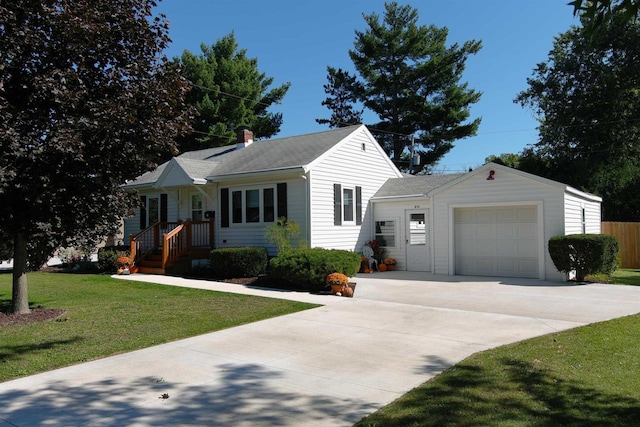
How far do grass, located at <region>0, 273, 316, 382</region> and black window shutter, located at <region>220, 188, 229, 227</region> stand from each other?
4.58 m

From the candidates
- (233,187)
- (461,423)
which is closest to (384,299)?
(461,423)

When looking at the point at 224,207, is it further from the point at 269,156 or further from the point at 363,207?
the point at 363,207

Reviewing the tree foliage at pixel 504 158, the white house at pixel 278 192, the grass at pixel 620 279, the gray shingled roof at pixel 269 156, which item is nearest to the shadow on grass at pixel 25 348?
the white house at pixel 278 192

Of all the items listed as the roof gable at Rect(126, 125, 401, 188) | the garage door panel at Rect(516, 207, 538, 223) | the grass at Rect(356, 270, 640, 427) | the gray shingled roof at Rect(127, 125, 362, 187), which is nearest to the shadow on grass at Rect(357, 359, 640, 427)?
the grass at Rect(356, 270, 640, 427)

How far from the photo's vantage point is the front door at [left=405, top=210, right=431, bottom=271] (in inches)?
690

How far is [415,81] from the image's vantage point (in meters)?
35.2

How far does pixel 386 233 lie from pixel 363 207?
134 cm

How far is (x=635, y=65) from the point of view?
94.2ft

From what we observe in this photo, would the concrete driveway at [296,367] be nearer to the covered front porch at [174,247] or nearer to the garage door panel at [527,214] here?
the garage door panel at [527,214]

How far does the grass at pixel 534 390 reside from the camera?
4.21 m

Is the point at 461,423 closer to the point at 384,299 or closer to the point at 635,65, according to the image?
the point at 384,299

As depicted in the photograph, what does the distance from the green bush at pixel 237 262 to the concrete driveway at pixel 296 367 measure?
4.80m

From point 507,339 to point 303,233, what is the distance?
952 centimetres

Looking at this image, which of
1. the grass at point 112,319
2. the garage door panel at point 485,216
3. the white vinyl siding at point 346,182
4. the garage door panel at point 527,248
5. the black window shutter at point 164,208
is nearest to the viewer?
the grass at point 112,319
